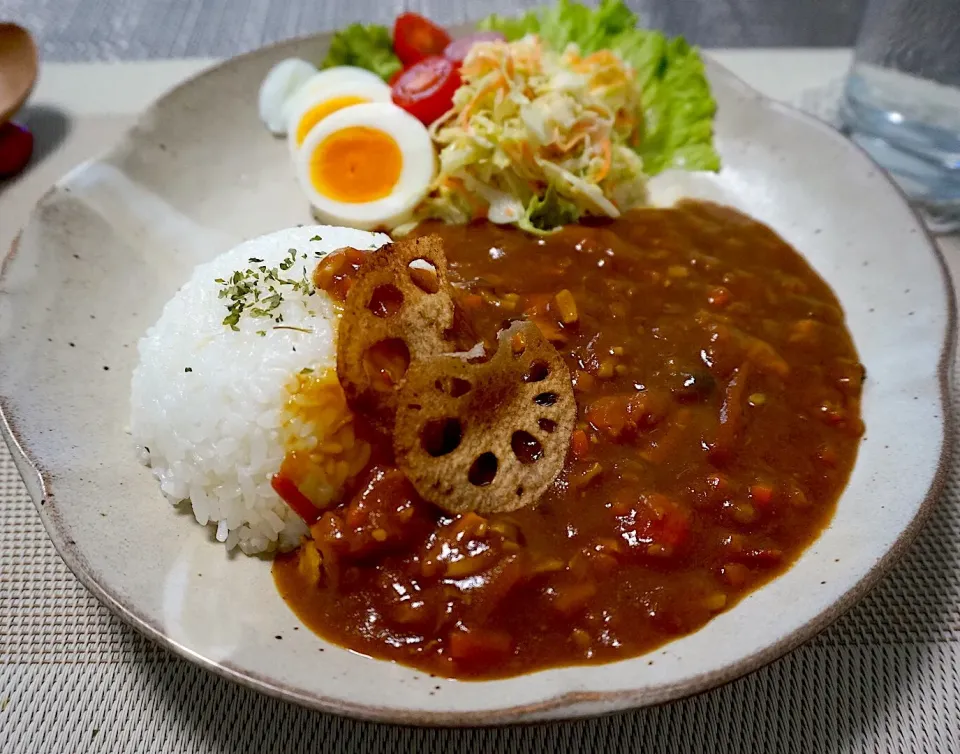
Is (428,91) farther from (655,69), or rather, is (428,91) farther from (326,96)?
(655,69)

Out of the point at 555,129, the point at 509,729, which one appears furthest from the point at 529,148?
the point at 509,729

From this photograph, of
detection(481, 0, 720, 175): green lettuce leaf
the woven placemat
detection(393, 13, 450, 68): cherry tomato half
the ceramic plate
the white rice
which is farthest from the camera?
detection(393, 13, 450, 68): cherry tomato half

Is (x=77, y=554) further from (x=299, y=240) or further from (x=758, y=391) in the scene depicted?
(x=758, y=391)

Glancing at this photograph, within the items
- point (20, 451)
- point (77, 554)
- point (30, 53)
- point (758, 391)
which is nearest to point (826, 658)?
point (758, 391)

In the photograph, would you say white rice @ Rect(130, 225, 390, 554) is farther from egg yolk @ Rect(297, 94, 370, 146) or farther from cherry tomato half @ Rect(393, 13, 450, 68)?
cherry tomato half @ Rect(393, 13, 450, 68)

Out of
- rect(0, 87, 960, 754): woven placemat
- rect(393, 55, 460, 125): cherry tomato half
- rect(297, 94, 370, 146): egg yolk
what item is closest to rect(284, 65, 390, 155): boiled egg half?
rect(297, 94, 370, 146): egg yolk
